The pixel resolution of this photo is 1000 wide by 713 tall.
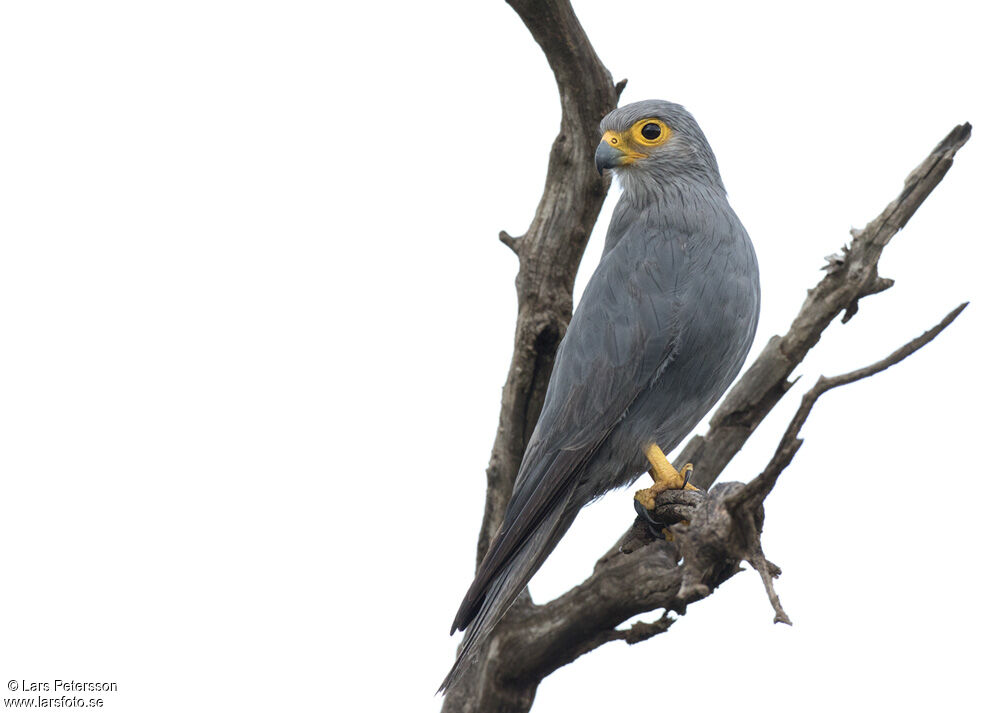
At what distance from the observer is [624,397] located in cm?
325

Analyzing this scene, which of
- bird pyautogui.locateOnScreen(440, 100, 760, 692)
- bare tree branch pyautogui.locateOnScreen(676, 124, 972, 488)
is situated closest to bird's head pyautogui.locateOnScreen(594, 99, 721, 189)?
bird pyautogui.locateOnScreen(440, 100, 760, 692)

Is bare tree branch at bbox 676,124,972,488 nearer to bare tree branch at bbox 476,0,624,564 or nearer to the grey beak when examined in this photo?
bare tree branch at bbox 476,0,624,564

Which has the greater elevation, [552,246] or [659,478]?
[552,246]

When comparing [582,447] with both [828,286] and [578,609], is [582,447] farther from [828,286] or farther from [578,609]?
[828,286]

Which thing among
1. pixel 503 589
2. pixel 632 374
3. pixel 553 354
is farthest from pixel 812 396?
pixel 553 354

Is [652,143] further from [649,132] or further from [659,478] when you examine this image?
[659,478]

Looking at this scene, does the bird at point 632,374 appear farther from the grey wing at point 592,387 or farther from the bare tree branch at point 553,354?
the bare tree branch at point 553,354

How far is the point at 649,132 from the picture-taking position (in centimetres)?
361

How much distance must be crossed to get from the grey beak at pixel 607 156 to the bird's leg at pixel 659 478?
1066 mm

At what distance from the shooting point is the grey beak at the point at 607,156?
140 inches

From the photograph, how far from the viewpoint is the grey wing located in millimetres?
3242

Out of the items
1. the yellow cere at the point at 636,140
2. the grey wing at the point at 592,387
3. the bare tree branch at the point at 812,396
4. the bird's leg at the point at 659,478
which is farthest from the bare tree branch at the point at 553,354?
the bare tree branch at the point at 812,396

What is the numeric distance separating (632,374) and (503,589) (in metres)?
0.86

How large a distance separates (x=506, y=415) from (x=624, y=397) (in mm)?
1034
